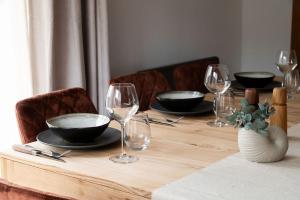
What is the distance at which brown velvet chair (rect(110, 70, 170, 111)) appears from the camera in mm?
2696

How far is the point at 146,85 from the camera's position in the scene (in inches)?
109

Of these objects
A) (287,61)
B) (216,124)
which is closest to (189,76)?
(287,61)

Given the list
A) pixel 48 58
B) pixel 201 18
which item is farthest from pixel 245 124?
pixel 201 18

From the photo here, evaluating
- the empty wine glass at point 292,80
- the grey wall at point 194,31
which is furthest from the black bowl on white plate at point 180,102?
the grey wall at point 194,31

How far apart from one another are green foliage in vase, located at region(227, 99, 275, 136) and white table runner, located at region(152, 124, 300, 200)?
4.2 inches

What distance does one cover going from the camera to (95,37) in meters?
2.86

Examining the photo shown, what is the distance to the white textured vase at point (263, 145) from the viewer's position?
57.9 inches

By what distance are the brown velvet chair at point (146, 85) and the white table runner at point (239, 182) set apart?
1.22 m

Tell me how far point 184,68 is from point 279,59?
37.2 inches

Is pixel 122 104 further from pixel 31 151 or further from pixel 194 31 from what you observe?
pixel 194 31

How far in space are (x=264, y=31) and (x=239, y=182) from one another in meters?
3.44

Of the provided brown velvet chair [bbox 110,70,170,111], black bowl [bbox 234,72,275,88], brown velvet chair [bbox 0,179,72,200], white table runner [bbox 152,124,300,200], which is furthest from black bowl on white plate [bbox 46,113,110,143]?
black bowl [bbox 234,72,275,88]

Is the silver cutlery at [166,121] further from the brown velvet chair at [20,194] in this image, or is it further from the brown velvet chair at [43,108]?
the brown velvet chair at [20,194]

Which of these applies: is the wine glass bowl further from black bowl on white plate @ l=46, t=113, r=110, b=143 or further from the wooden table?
black bowl on white plate @ l=46, t=113, r=110, b=143
